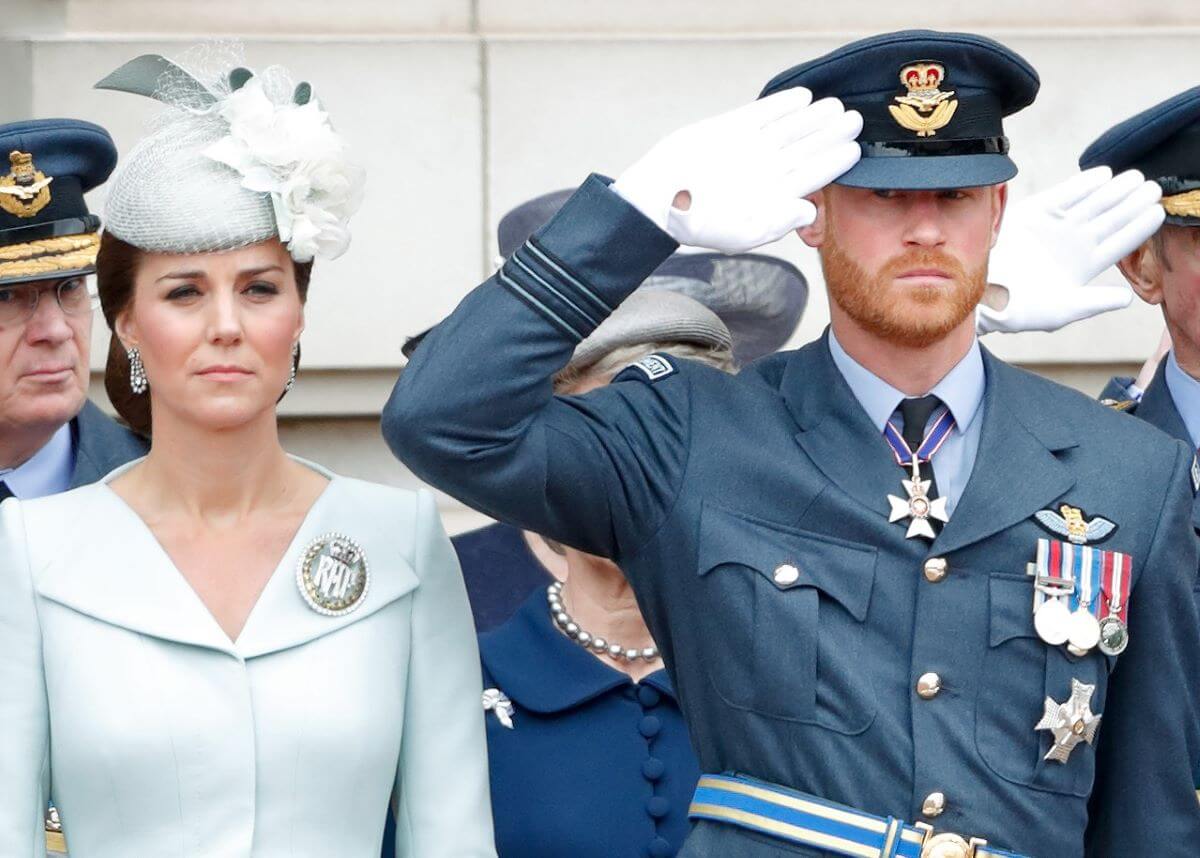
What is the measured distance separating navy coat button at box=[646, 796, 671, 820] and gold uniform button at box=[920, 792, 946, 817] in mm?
593

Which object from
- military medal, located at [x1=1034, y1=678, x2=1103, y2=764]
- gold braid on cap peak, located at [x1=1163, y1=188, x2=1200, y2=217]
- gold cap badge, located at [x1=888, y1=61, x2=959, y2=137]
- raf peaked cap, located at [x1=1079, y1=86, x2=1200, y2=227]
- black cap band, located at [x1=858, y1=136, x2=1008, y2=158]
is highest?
gold cap badge, located at [x1=888, y1=61, x2=959, y2=137]

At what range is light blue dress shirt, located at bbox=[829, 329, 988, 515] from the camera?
10.7ft

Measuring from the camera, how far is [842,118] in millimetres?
3184

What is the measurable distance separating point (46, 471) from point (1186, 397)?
1807mm

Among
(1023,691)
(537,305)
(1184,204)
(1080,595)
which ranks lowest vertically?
(1023,691)

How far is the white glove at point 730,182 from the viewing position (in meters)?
3.11

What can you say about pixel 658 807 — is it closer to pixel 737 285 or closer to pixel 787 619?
pixel 787 619

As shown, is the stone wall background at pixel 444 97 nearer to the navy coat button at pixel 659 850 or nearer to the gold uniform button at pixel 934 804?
the navy coat button at pixel 659 850

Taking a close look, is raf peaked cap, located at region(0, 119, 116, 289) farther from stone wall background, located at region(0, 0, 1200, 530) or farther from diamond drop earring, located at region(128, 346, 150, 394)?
stone wall background, located at region(0, 0, 1200, 530)

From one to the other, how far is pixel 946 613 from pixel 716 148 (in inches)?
25.6

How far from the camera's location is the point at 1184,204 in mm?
3945

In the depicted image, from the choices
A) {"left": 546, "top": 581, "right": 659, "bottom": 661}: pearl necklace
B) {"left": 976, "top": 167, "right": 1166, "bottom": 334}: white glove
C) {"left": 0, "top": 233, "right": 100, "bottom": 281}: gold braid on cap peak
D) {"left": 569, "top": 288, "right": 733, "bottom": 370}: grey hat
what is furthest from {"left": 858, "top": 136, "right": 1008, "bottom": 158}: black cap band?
{"left": 0, "top": 233, "right": 100, "bottom": 281}: gold braid on cap peak

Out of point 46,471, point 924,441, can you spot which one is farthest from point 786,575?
point 46,471

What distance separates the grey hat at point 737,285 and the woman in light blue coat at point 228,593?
1163 mm
